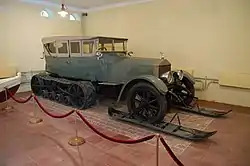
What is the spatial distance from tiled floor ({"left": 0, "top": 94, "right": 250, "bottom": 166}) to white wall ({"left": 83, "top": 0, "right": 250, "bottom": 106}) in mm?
1504

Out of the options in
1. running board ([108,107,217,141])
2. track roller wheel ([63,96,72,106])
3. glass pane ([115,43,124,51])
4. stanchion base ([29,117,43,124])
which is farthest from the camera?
glass pane ([115,43,124,51])

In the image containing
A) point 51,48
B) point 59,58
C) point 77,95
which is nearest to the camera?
point 77,95

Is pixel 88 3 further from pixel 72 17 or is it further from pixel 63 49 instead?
pixel 63 49

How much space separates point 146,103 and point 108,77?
142 centimetres

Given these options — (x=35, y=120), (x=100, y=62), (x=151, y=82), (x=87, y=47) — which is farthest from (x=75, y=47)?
(x=151, y=82)

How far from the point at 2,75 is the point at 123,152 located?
5391 millimetres

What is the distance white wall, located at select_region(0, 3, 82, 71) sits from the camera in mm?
7062

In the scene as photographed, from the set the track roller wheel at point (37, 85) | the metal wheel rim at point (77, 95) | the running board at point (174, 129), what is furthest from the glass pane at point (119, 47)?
the track roller wheel at point (37, 85)

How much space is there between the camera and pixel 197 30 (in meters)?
6.13

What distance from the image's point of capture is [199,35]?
6.12 metres

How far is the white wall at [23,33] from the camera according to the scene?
23.2 feet

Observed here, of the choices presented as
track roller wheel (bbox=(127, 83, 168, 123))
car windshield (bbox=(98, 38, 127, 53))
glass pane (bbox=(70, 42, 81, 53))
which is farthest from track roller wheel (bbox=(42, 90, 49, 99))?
track roller wheel (bbox=(127, 83, 168, 123))

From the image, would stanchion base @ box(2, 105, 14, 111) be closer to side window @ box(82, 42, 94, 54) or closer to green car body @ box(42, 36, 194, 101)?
green car body @ box(42, 36, 194, 101)

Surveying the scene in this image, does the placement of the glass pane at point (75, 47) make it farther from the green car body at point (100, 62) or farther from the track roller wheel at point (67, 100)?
the track roller wheel at point (67, 100)
